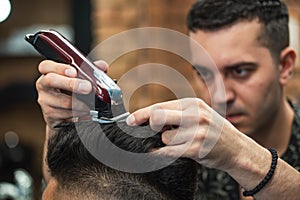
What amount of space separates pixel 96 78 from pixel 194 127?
212 millimetres

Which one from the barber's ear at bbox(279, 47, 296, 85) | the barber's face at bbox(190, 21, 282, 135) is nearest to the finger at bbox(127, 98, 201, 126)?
the barber's face at bbox(190, 21, 282, 135)

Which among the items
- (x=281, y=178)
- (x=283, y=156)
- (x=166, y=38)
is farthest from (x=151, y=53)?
(x=281, y=178)

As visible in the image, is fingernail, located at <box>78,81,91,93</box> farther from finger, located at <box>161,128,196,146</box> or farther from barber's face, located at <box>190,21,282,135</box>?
barber's face, located at <box>190,21,282,135</box>

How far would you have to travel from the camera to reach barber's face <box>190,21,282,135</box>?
1733 mm

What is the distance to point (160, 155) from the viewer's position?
1014 mm

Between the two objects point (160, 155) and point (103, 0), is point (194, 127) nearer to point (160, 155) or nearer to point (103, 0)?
point (160, 155)

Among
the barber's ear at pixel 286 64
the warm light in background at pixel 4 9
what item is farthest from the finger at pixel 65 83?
the warm light in background at pixel 4 9

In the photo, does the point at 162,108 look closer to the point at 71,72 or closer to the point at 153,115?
the point at 153,115

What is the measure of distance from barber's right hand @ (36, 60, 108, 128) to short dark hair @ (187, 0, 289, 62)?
694 millimetres

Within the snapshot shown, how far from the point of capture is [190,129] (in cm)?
97

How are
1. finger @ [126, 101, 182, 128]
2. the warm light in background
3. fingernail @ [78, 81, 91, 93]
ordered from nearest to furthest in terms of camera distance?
1. finger @ [126, 101, 182, 128]
2. fingernail @ [78, 81, 91, 93]
3. the warm light in background

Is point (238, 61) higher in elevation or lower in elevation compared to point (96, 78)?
lower

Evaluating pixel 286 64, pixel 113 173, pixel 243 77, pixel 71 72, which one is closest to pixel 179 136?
pixel 113 173

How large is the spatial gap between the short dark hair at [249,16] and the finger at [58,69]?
758mm
